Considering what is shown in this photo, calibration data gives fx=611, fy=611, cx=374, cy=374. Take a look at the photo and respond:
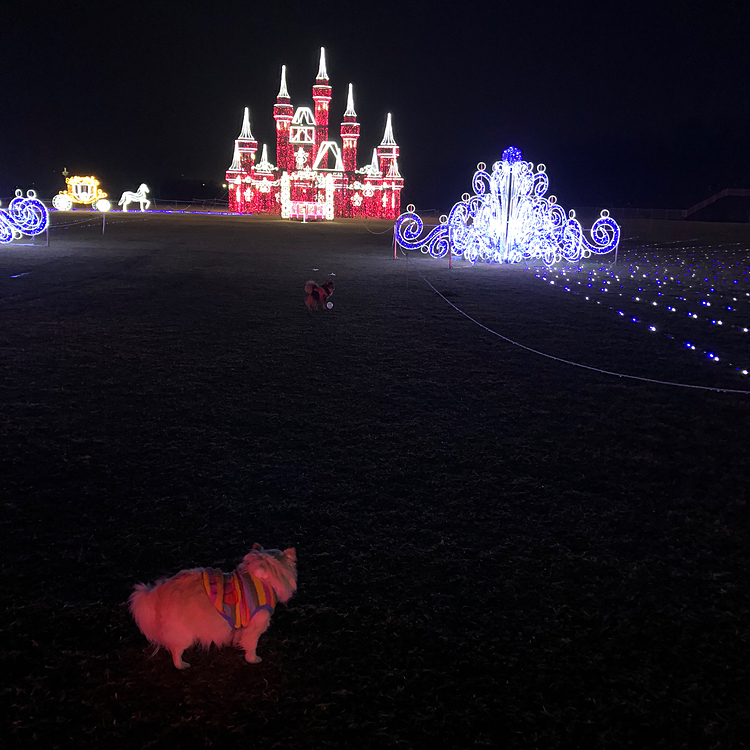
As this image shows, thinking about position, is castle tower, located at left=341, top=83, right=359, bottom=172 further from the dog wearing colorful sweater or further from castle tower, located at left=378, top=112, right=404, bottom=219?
the dog wearing colorful sweater

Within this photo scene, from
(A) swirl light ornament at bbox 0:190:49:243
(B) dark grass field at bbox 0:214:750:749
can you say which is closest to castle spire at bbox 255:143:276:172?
(A) swirl light ornament at bbox 0:190:49:243

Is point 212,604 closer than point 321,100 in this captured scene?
Yes

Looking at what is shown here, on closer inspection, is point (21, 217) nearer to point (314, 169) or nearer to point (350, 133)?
point (314, 169)

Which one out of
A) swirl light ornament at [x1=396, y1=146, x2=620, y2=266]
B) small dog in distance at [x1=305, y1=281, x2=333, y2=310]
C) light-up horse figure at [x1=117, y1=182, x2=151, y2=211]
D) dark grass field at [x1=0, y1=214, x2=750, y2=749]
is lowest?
dark grass field at [x1=0, y1=214, x2=750, y2=749]

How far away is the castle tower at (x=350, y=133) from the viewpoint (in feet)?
169

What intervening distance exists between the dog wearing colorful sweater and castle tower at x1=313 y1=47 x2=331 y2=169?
50998 mm

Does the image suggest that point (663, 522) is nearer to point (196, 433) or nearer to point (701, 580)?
point (701, 580)

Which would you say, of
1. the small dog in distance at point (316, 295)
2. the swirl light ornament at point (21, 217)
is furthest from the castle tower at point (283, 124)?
the small dog in distance at point (316, 295)

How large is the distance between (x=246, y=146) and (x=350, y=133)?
884 cm

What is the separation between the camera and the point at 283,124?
2013 inches

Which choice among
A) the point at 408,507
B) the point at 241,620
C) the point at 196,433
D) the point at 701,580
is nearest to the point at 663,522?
the point at 701,580

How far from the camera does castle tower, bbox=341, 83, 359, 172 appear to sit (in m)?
51.5

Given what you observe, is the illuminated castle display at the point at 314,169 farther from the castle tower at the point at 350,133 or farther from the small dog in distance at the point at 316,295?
the small dog in distance at the point at 316,295

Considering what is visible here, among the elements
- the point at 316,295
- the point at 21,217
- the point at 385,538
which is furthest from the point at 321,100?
the point at 385,538
